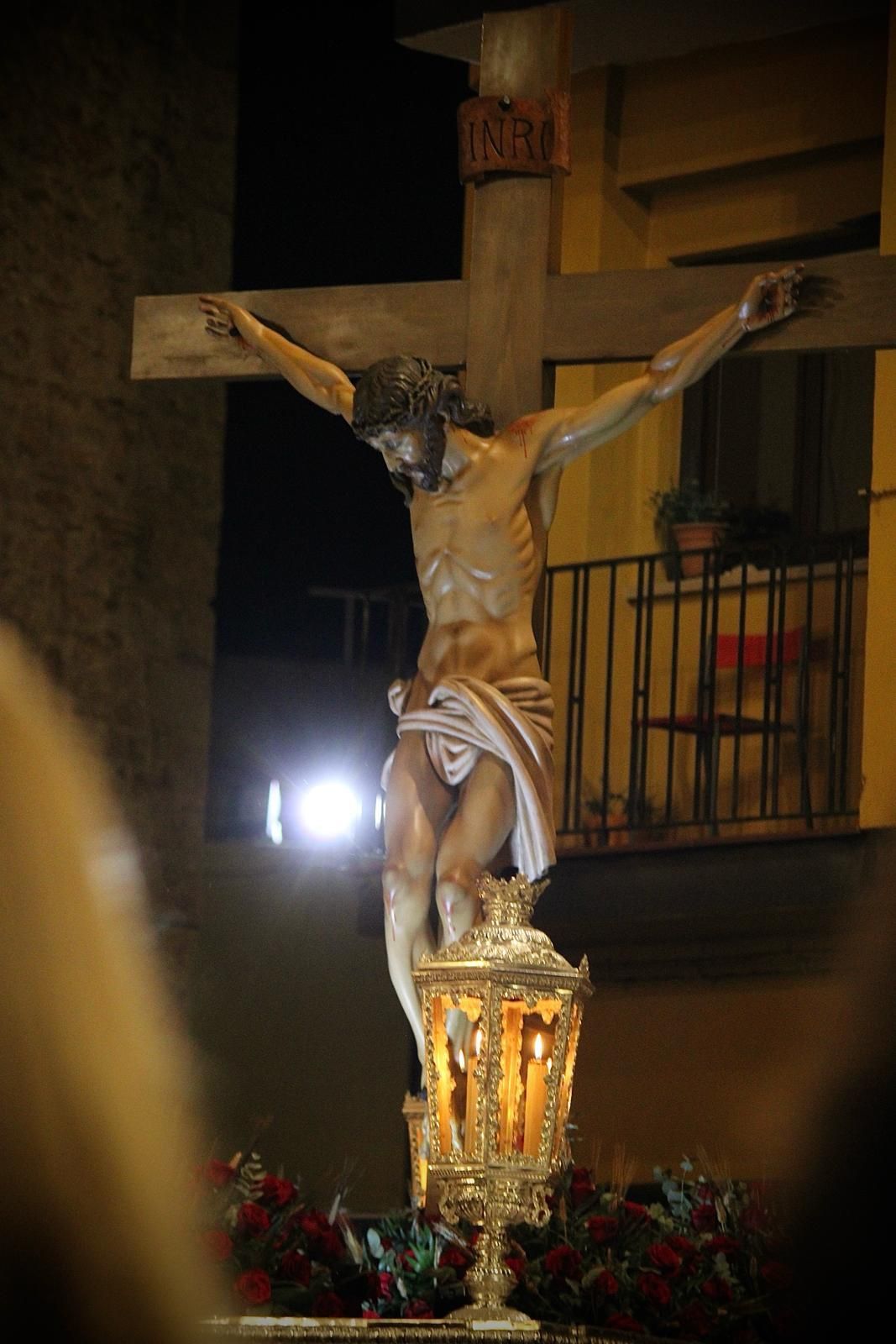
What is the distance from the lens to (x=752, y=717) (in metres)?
7.66

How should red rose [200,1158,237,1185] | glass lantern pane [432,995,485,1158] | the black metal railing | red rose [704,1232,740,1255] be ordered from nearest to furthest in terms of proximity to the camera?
red rose [704,1232,740,1255], red rose [200,1158,237,1185], glass lantern pane [432,995,485,1158], the black metal railing

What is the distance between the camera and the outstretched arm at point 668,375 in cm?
485

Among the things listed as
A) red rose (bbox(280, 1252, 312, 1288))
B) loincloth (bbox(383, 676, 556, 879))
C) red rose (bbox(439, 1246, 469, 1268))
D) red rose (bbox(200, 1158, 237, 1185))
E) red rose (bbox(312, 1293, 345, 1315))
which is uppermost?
loincloth (bbox(383, 676, 556, 879))

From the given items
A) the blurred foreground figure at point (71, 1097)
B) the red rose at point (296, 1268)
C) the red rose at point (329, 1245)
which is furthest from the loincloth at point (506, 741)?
the blurred foreground figure at point (71, 1097)

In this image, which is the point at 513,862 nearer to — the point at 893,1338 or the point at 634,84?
the point at 893,1338

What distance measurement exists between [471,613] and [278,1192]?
1.30 metres

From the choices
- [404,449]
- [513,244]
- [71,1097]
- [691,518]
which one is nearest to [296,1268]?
[404,449]

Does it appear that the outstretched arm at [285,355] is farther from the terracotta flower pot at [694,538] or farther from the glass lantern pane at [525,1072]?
the terracotta flower pot at [694,538]

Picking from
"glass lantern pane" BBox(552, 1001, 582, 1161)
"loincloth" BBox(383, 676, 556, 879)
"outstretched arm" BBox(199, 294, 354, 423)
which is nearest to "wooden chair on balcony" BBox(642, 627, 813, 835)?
"outstretched arm" BBox(199, 294, 354, 423)

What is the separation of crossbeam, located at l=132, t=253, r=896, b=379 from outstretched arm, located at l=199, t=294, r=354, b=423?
4cm

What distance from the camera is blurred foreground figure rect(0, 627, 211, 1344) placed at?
1.33 m

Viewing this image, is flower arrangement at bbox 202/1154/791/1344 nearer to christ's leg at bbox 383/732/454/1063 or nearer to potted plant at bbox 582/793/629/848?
christ's leg at bbox 383/732/454/1063

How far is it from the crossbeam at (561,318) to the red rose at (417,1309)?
7.13ft

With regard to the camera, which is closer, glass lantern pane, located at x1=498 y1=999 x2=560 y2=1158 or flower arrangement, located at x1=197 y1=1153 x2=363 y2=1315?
flower arrangement, located at x1=197 y1=1153 x2=363 y2=1315
